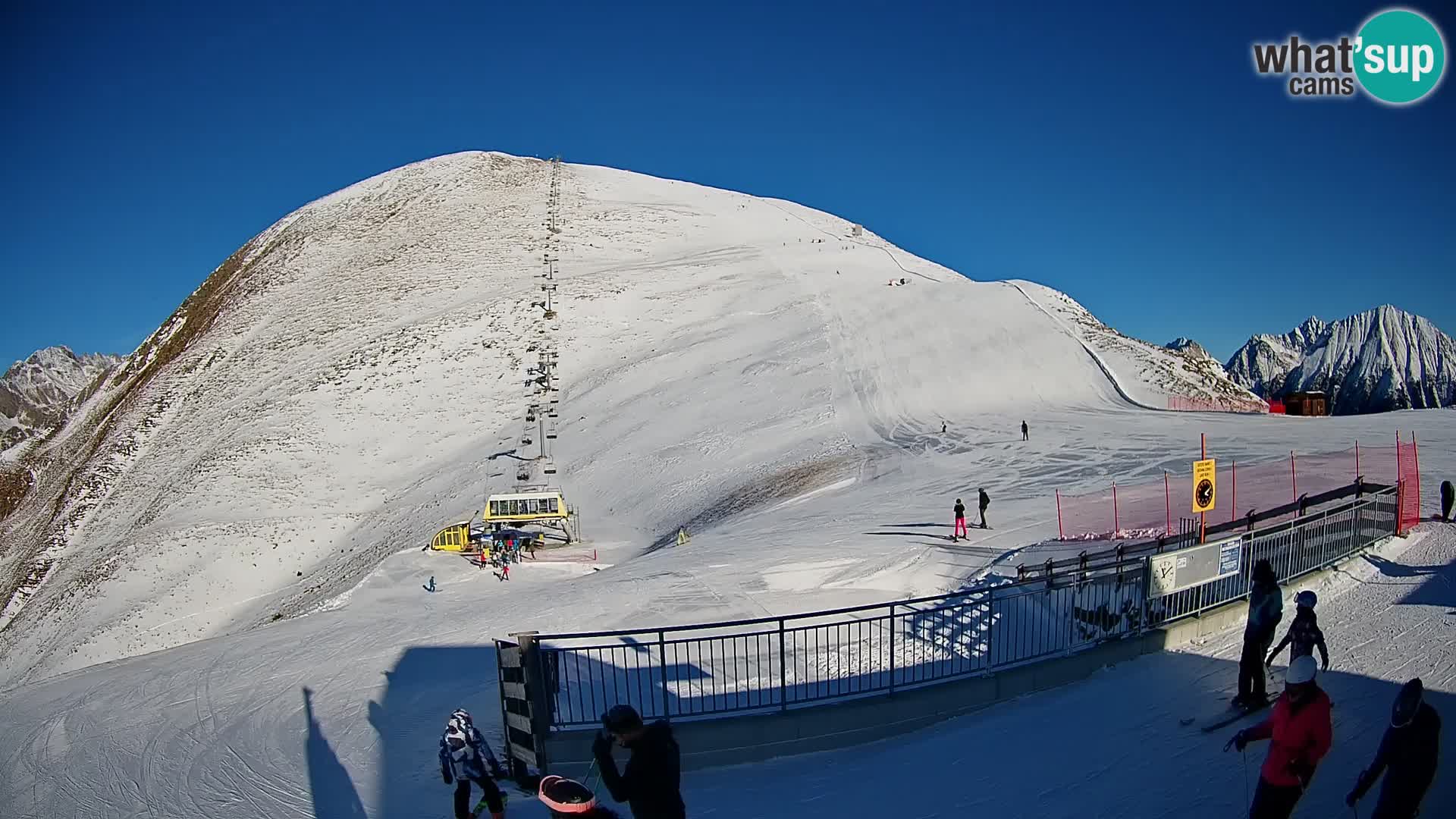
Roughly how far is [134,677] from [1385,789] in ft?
61.5

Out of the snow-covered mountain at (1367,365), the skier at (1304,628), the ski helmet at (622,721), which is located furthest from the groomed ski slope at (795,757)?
the snow-covered mountain at (1367,365)

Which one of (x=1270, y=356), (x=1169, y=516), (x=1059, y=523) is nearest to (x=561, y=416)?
(x=1059, y=523)

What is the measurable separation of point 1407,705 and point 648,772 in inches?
157

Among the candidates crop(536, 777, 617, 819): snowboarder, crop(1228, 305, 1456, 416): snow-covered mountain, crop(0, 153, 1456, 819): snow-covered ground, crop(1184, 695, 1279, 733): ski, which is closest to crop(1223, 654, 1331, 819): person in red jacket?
crop(0, 153, 1456, 819): snow-covered ground

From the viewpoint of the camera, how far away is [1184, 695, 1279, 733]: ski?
7.44 meters

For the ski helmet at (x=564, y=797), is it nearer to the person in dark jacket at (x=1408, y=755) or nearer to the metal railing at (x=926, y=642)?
the metal railing at (x=926, y=642)

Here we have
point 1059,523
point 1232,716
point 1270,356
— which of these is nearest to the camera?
point 1232,716

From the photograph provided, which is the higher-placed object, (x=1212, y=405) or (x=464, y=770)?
(x=1212, y=405)

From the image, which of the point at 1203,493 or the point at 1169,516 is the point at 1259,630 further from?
the point at 1169,516

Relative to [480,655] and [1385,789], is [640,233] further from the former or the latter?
[1385,789]

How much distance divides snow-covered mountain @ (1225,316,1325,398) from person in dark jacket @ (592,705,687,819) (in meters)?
181

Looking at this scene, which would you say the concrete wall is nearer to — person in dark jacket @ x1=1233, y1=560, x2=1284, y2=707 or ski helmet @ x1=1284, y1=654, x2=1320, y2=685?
person in dark jacket @ x1=1233, y1=560, x2=1284, y2=707

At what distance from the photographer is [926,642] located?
10.4 meters

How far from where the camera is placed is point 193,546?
3738 centimetres
